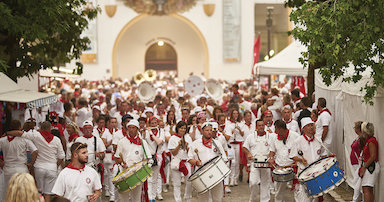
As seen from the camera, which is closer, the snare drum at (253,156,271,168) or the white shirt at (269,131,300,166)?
the white shirt at (269,131,300,166)

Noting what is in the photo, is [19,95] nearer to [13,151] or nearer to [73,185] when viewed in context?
[13,151]

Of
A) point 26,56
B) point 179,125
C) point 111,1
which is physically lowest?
point 179,125

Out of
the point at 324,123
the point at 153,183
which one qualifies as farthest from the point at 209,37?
the point at 153,183

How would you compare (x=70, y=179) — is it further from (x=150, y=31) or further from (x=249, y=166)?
(x=150, y=31)

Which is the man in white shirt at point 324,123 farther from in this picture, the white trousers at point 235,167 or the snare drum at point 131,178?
the snare drum at point 131,178

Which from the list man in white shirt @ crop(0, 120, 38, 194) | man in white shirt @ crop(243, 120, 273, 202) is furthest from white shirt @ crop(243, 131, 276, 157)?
man in white shirt @ crop(0, 120, 38, 194)

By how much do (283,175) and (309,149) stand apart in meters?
0.65

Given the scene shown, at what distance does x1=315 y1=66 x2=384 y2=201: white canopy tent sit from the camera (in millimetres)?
11062

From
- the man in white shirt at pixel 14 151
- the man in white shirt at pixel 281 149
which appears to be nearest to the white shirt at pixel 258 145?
the man in white shirt at pixel 281 149

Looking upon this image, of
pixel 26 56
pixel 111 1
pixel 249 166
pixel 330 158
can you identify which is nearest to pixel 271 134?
pixel 249 166

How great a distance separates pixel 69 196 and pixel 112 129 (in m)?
5.77

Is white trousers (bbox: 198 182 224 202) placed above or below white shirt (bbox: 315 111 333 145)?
below

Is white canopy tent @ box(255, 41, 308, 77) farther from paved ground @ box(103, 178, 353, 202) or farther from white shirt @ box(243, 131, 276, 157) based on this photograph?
white shirt @ box(243, 131, 276, 157)

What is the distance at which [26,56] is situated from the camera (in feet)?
43.9
